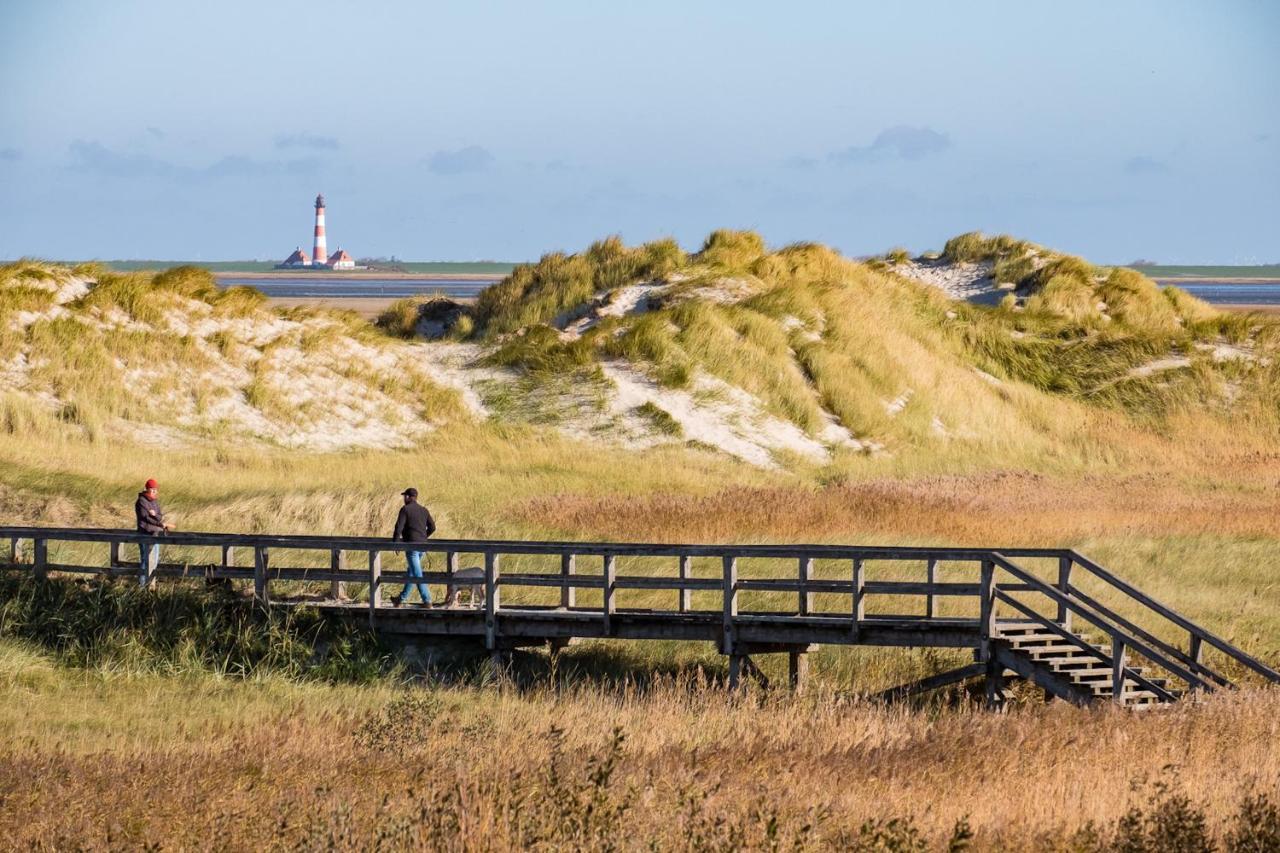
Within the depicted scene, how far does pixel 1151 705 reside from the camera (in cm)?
1902

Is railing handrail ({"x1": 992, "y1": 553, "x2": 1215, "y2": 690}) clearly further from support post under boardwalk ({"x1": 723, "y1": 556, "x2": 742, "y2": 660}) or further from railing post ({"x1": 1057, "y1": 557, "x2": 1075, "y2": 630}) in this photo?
support post under boardwalk ({"x1": 723, "y1": 556, "x2": 742, "y2": 660})

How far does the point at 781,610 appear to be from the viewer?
81.0 ft

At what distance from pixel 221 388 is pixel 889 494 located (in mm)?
16861

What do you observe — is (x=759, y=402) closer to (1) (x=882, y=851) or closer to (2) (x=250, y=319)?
(2) (x=250, y=319)

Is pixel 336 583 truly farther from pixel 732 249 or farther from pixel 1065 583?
pixel 732 249

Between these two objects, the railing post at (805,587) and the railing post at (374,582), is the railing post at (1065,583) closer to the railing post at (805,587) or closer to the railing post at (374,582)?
the railing post at (805,587)

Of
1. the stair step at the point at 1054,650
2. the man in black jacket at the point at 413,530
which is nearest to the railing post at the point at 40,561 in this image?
the man in black jacket at the point at 413,530

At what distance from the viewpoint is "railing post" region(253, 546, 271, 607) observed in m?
23.0

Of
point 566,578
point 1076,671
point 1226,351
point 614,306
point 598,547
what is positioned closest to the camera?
point 1076,671

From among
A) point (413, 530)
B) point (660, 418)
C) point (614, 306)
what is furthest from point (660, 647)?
point (614, 306)

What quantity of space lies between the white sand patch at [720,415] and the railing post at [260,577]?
21.9 metres

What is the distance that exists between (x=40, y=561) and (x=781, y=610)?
998cm

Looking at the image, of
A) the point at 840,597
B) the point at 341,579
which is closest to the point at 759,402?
the point at 840,597

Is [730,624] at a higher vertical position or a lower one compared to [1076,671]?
higher
